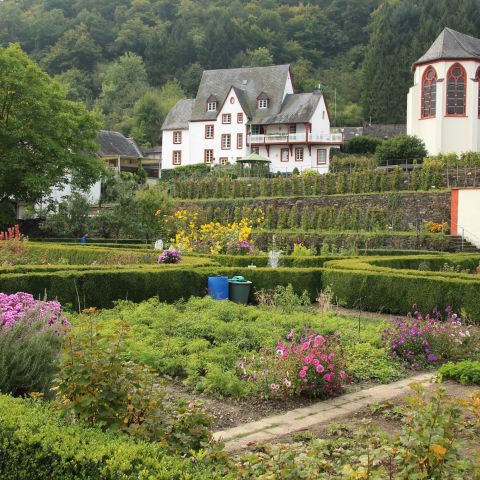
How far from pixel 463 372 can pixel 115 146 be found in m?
61.8

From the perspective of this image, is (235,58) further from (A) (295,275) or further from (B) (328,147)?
(A) (295,275)

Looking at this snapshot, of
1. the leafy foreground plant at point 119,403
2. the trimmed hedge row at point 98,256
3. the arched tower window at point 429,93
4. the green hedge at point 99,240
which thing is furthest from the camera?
the arched tower window at point 429,93

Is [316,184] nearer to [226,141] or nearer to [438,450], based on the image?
A: [226,141]

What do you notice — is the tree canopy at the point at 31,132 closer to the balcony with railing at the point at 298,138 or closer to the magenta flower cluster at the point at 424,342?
the magenta flower cluster at the point at 424,342

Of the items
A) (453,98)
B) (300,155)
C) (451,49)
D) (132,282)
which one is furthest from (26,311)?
(300,155)

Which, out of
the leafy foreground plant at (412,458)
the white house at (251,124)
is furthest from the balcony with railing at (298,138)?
the leafy foreground plant at (412,458)

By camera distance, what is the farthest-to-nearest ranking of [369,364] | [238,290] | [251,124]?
[251,124] < [238,290] < [369,364]

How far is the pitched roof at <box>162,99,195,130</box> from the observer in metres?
→ 64.3

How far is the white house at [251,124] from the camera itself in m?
57.2

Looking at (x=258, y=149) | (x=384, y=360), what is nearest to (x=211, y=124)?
(x=258, y=149)

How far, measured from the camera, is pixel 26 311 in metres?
7.44

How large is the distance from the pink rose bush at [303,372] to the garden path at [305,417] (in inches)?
8.5

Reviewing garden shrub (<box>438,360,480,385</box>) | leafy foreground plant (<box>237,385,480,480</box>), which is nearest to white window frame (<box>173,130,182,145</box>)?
garden shrub (<box>438,360,480,385</box>)

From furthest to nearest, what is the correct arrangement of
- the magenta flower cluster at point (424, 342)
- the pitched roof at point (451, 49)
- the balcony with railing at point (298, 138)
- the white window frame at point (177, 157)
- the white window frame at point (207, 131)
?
the white window frame at point (177, 157), the white window frame at point (207, 131), the balcony with railing at point (298, 138), the pitched roof at point (451, 49), the magenta flower cluster at point (424, 342)
